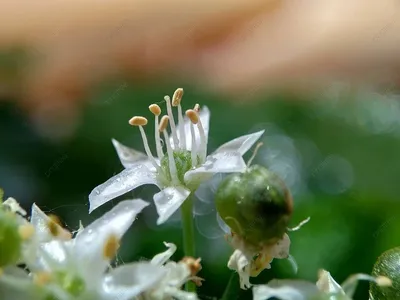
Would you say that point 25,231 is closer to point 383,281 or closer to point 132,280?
point 132,280

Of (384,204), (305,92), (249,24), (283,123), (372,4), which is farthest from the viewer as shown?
(249,24)

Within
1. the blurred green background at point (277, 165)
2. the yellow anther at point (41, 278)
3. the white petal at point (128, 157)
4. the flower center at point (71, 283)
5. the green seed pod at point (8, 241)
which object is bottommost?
the blurred green background at point (277, 165)

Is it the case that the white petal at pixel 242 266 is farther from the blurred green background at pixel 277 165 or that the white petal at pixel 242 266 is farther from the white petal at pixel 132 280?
the blurred green background at pixel 277 165

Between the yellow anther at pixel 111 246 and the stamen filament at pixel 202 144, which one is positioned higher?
the yellow anther at pixel 111 246

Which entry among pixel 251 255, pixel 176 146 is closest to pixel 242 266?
pixel 251 255

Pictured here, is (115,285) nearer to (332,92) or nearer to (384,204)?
(384,204)

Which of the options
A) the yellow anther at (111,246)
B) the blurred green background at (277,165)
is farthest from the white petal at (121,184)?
the blurred green background at (277,165)

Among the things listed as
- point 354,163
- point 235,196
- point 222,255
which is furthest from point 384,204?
point 235,196
